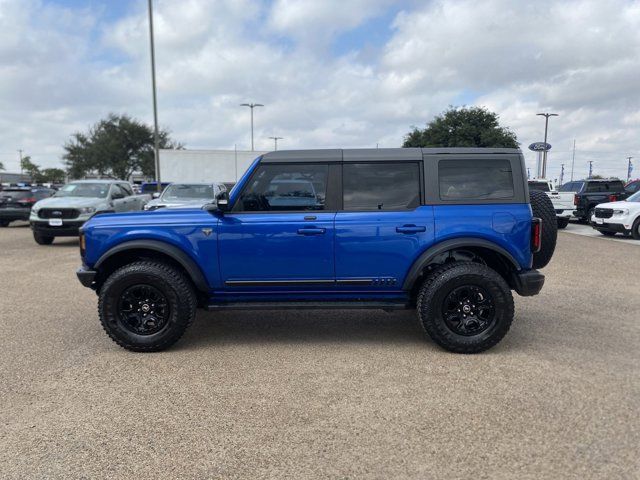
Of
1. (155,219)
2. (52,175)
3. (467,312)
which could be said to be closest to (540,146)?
(467,312)

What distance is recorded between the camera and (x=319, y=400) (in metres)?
3.49

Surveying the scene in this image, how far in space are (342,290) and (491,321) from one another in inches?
53.9

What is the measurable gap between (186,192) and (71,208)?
108 inches

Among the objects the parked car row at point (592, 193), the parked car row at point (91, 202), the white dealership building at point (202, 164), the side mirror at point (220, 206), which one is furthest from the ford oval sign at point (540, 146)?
the side mirror at point (220, 206)

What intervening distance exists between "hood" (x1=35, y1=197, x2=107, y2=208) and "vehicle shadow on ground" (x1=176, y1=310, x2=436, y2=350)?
7.63m

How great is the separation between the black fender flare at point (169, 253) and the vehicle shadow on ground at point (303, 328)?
69 cm

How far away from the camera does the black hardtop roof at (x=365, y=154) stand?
4520 mm

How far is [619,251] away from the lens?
37.0 ft

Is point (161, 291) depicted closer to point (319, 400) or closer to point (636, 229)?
point (319, 400)

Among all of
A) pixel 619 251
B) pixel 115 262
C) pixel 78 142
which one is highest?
pixel 78 142

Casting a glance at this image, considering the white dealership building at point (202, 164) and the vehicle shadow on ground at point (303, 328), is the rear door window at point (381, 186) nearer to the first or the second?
the vehicle shadow on ground at point (303, 328)

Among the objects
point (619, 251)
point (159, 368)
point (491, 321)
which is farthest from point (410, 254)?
point (619, 251)

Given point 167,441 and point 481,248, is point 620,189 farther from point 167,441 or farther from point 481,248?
point 167,441

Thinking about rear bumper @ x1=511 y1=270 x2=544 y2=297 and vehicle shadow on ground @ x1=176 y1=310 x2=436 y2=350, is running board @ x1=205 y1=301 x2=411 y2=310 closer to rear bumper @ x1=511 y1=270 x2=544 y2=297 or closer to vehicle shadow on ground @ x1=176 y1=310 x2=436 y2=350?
vehicle shadow on ground @ x1=176 y1=310 x2=436 y2=350
